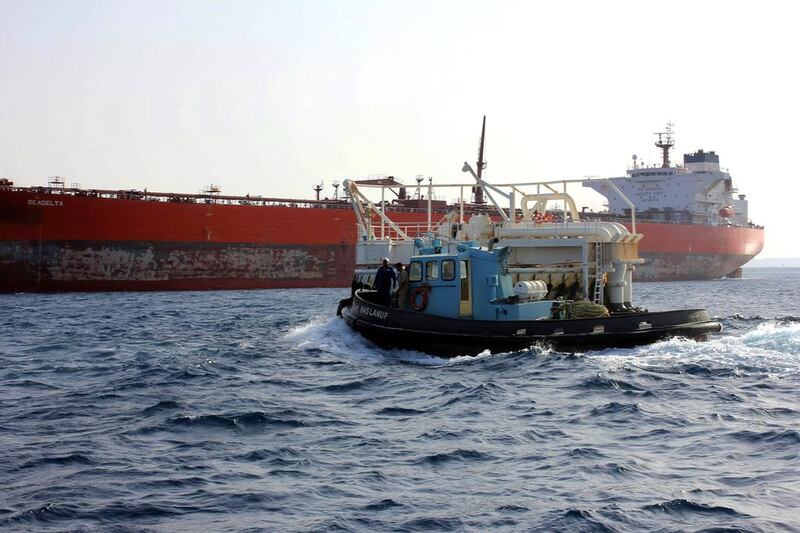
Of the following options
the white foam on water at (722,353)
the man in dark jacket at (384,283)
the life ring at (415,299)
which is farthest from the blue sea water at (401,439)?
the life ring at (415,299)

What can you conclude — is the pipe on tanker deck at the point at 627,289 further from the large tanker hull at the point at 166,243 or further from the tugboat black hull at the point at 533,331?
the large tanker hull at the point at 166,243

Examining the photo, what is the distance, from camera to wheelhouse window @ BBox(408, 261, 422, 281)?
62.9 feet

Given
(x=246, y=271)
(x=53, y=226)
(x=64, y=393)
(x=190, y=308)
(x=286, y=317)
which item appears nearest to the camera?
(x=64, y=393)

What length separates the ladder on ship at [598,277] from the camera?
62.0ft

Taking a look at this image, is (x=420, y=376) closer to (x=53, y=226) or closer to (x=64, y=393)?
(x=64, y=393)

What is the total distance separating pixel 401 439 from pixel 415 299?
28.1ft

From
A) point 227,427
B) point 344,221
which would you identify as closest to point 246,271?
point 344,221

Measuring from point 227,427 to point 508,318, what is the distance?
7.76 meters

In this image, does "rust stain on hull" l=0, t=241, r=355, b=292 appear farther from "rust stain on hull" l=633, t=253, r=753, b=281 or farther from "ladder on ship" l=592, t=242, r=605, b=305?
"ladder on ship" l=592, t=242, r=605, b=305

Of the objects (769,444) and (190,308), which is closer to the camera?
(769,444)

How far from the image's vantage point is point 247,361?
688 inches

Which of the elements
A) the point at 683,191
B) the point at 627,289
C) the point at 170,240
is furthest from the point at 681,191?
the point at 627,289

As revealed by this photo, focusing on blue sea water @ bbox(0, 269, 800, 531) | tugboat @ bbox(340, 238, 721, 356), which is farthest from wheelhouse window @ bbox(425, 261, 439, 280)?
blue sea water @ bbox(0, 269, 800, 531)

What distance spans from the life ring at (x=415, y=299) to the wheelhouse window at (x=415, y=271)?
0.23 metres
